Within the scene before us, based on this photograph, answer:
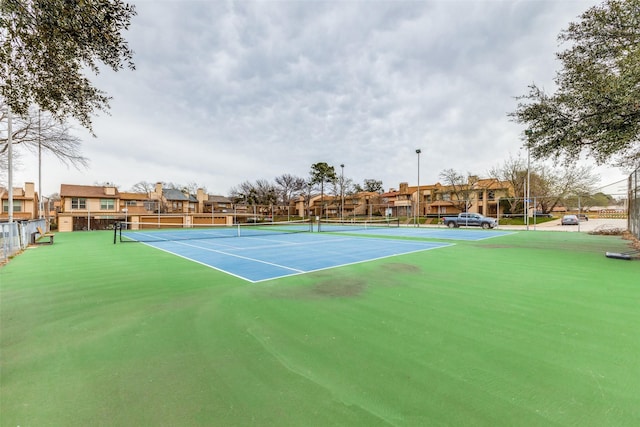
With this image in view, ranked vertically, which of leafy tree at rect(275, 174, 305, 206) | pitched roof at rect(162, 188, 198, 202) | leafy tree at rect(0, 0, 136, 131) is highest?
leafy tree at rect(275, 174, 305, 206)

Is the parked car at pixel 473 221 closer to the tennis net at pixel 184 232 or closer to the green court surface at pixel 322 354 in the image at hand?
the tennis net at pixel 184 232

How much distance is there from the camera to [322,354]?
10.3 ft

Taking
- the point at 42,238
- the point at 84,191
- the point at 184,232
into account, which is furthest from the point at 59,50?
the point at 84,191

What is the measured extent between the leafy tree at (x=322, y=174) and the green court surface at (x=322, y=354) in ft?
168

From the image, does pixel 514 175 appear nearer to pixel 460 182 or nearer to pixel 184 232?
pixel 460 182

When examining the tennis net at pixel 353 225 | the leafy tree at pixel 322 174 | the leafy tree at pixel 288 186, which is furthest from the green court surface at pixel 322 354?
the leafy tree at pixel 288 186

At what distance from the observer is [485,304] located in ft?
16.0

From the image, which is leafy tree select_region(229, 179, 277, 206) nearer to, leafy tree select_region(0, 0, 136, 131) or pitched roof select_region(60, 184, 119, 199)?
pitched roof select_region(60, 184, 119, 199)

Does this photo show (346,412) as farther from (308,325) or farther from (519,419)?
(308,325)

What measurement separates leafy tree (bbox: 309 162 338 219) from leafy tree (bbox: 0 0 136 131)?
5097 centimetres

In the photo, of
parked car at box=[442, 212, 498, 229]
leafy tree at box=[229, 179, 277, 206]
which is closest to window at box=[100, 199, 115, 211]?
leafy tree at box=[229, 179, 277, 206]

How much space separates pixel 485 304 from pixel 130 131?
23.4m

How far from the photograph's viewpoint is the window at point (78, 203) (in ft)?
130

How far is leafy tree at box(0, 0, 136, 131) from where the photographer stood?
4.25m
